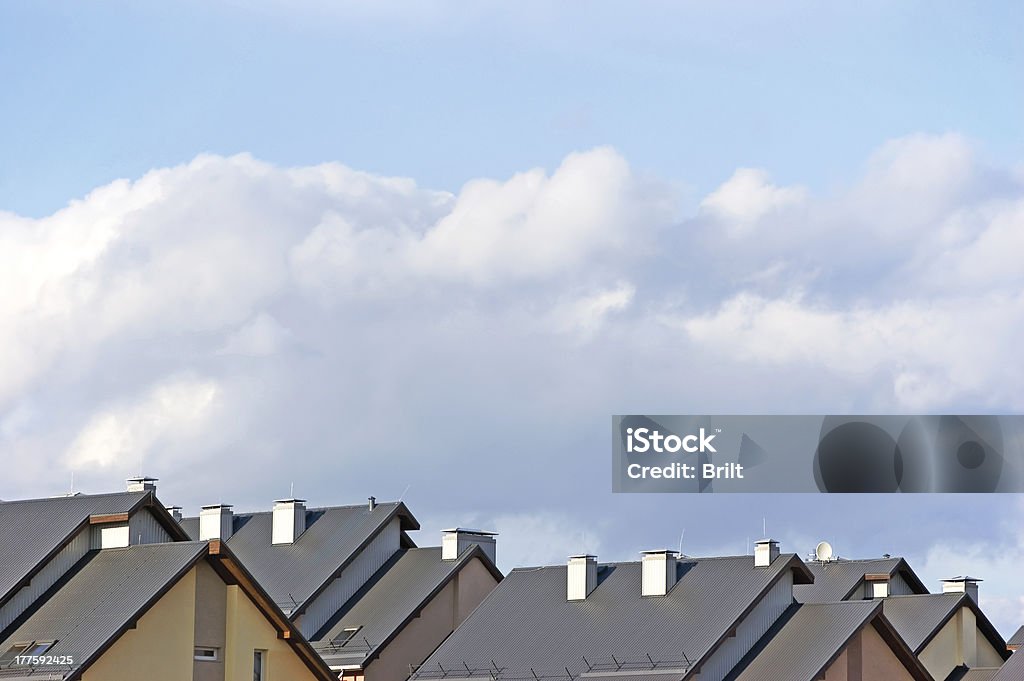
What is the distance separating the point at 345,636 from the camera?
2586 inches

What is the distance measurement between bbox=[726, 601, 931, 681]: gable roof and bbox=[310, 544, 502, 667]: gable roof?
1363 centimetres

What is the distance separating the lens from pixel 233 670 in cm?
4934

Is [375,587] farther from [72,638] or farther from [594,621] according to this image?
[72,638]

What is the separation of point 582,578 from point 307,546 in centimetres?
1206

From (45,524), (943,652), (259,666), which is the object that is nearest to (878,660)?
(943,652)

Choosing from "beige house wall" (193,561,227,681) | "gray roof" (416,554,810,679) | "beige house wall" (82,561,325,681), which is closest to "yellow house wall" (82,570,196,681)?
"beige house wall" (82,561,325,681)

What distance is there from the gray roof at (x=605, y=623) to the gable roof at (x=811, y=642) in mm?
1269

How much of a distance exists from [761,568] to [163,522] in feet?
58.5

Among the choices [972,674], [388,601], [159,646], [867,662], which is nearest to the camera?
[159,646]

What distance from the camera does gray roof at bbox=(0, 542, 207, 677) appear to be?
46.7 metres

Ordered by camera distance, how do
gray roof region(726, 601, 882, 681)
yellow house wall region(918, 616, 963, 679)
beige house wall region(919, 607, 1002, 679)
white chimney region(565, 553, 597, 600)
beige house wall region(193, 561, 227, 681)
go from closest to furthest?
beige house wall region(193, 561, 227, 681) < gray roof region(726, 601, 882, 681) < white chimney region(565, 553, 597, 600) < yellow house wall region(918, 616, 963, 679) < beige house wall region(919, 607, 1002, 679)

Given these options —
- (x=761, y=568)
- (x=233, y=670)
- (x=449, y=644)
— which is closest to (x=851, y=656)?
(x=761, y=568)

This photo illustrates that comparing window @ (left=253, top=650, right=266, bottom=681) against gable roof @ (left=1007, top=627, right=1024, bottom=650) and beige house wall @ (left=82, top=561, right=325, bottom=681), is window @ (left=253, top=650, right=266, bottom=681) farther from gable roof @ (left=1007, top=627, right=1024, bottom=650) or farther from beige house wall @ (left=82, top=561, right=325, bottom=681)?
gable roof @ (left=1007, top=627, right=1024, bottom=650)

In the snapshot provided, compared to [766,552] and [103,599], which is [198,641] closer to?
[103,599]
